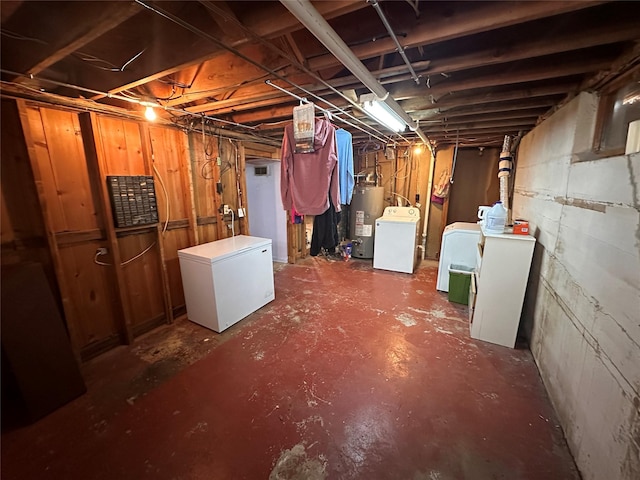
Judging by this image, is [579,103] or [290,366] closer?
[579,103]

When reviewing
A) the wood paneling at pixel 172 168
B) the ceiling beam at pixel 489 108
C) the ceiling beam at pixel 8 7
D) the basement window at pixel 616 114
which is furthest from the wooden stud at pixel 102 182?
the basement window at pixel 616 114

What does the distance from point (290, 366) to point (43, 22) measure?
8.91 ft

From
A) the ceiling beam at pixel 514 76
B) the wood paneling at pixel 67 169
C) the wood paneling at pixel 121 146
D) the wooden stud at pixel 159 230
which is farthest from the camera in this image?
the wooden stud at pixel 159 230

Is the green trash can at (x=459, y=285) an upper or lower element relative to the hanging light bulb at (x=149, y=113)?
Answer: lower

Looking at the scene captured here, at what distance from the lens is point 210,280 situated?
2.53 metres

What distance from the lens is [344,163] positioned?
2.36 metres

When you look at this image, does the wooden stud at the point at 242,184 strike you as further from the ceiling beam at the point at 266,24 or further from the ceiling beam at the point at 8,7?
the ceiling beam at the point at 8,7

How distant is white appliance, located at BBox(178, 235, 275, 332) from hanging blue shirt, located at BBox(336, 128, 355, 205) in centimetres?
121

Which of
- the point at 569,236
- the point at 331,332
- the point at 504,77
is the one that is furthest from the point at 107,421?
the point at 504,77

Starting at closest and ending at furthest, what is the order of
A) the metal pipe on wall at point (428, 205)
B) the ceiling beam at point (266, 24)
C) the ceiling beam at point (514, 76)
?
the ceiling beam at point (266, 24)
the ceiling beam at point (514, 76)
the metal pipe on wall at point (428, 205)

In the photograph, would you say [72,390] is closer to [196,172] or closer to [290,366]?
[290,366]

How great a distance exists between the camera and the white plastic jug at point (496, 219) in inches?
98.7

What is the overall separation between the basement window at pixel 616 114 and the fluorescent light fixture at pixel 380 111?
1421mm

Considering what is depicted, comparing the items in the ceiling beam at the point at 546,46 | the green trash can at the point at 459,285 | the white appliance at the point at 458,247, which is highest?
the ceiling beam at the point at 546,46
